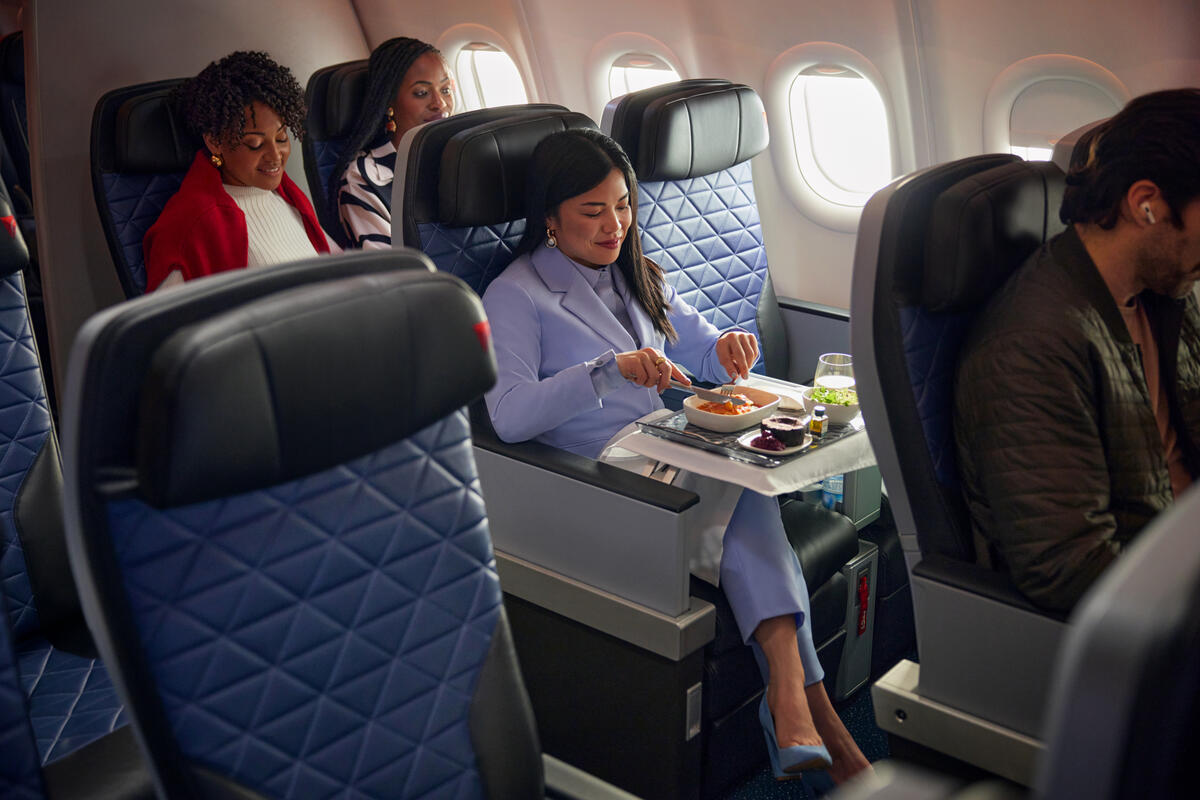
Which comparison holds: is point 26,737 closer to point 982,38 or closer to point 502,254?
point 502,254

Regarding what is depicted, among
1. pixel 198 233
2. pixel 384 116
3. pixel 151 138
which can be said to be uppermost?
pixel 151 138

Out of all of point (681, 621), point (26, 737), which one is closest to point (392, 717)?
point (26, 737)

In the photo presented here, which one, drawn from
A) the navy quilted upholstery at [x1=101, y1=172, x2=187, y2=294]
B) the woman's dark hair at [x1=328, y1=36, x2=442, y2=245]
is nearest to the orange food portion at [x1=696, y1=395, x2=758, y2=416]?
the navy quilted upholstery at [x1=101, y1=172, x2=187, y2=294]

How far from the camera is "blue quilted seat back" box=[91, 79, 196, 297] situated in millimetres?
2902

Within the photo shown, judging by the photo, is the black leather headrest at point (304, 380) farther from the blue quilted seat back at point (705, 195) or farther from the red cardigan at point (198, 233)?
the red cardigan at point (198, 233)

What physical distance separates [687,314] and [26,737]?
1.92 m

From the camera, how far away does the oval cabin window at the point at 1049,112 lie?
2.89 m

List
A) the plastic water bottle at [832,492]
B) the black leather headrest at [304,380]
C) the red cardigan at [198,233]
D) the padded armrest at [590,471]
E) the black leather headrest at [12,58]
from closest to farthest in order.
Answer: the black leather headrest at [304,380]
the padded armrest at [590,471]
the plastic water bottle at [832,492]
the red cardigan at [198,233]
the black leather headrest at [12,58]

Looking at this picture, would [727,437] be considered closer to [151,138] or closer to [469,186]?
[469,186]

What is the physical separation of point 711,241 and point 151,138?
157cm

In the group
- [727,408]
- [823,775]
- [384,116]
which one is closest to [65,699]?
[727,408]

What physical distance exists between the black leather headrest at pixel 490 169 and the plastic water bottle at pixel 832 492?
0.97 metres

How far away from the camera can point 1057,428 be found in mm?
1542

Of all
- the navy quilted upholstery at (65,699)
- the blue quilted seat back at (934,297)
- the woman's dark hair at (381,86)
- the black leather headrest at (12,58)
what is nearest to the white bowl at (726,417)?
the blue quilted seat back at (934,297)
